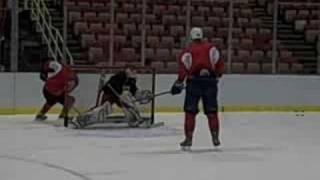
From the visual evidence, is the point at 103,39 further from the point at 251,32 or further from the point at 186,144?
the point at 186,144

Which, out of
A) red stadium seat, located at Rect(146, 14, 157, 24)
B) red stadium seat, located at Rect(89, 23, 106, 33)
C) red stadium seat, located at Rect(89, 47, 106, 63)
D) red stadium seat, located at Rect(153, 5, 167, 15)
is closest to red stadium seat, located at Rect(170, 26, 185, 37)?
red stadium seat, located at Rect(146, 14, 157, 24)

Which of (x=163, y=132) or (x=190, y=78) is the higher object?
(x=190, y=78)

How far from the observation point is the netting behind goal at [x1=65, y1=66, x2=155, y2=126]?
10.2 m

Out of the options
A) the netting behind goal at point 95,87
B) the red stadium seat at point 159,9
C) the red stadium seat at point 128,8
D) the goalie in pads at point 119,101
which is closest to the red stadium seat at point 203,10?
the red stadium seat at point 159,9

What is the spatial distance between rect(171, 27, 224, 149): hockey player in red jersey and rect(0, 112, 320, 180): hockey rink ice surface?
0.37 metres

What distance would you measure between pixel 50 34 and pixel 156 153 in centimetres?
585

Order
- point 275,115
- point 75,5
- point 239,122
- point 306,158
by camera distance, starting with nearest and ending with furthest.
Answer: point 306,158 → point 239,122 → point 275,115 → point 75,5

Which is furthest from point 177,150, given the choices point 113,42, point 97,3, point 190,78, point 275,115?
point 97,3

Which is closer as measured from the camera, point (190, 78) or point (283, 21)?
point (190, 78)

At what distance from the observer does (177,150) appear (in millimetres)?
7789

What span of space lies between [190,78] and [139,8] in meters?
6.60

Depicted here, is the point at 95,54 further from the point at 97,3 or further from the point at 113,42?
the point at 97,3

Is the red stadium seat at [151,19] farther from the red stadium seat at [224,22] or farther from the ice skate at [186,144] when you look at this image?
the ice skate at [186,144]

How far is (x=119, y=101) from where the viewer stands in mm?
9766
